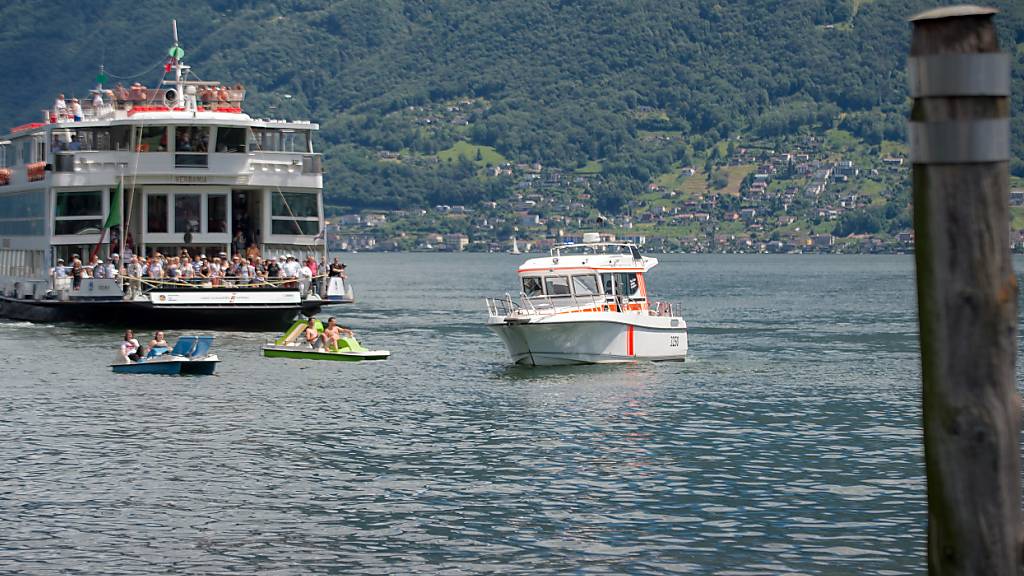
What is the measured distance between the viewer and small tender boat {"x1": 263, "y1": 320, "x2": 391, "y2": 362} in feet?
168

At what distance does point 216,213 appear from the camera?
6431 cm

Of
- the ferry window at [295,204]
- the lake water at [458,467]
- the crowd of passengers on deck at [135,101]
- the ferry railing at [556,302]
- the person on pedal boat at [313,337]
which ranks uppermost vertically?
the crowd of passengers on deck at [135,101]

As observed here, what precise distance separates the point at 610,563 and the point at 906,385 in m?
27.4

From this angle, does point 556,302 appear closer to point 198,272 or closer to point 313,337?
→ point 313,337

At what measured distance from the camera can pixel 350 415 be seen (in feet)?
120

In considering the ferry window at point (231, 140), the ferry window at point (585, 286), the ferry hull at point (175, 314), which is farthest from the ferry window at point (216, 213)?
the ferry window at point (585, 286)

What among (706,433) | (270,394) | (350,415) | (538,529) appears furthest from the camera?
(270,394)

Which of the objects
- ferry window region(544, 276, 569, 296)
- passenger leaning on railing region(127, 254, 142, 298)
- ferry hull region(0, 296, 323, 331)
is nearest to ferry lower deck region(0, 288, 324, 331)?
ferry hull region(0, 296, 323, 331)

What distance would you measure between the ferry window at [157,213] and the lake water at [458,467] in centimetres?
988

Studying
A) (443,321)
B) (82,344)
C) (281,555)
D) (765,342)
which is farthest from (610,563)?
(443,321)

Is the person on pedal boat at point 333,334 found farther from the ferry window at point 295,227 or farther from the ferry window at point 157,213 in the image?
the ferry window at point 157,213

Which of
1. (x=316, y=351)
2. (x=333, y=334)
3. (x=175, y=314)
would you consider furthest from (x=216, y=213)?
(x=316, y=351)

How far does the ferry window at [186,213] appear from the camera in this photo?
2507 inches

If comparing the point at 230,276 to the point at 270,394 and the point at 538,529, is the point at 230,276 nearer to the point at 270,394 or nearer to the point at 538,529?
the point at 270,394
